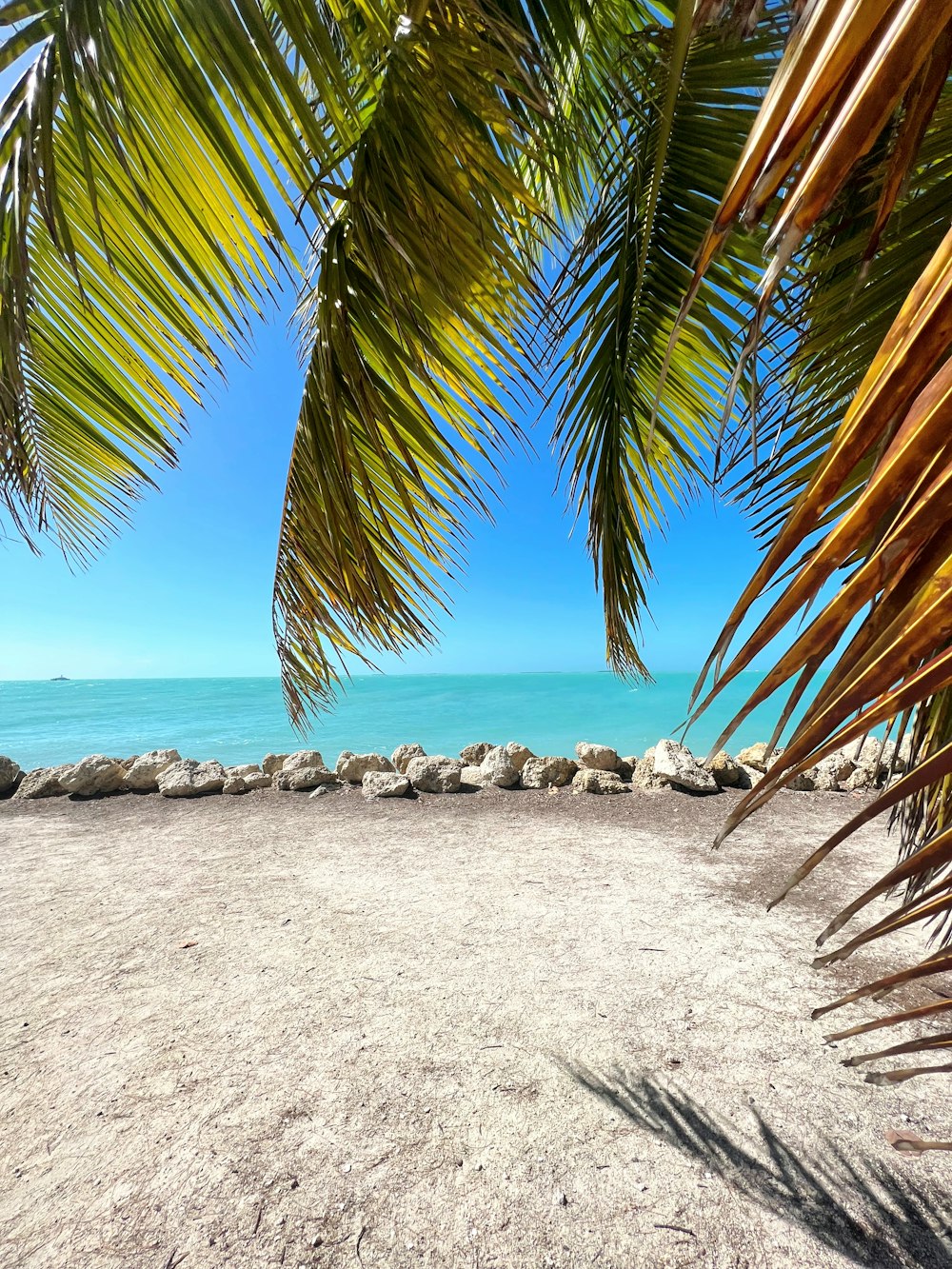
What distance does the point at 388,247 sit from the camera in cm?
111

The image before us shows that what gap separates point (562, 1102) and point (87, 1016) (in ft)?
4.65

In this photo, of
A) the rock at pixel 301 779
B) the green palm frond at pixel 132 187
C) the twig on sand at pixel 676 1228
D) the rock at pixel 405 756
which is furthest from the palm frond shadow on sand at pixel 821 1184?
the rock at pixel 405 756

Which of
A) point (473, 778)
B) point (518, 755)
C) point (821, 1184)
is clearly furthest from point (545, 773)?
point (821, 1184)

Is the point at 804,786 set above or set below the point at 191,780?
below

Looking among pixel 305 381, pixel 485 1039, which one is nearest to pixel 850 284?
pixel 305 381

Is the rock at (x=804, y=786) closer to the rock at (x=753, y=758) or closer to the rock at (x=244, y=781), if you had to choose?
the rock at (x=753, y=758)

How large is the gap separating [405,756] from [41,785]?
9.06ft

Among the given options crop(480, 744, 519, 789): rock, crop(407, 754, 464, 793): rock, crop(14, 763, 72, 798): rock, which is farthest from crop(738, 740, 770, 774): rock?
crop(14, 763, 72, 798): rock

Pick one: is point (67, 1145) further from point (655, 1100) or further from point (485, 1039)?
point (655, 1100)

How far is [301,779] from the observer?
13.9 feet

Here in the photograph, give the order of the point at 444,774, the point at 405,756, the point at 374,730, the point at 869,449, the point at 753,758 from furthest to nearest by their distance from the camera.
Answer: the point at 374,730 < the point at 405,756 < the point at 753,758 < the point at 444,774 < the point at 869,449

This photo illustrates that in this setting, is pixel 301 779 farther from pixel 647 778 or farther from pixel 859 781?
pixel 859 781

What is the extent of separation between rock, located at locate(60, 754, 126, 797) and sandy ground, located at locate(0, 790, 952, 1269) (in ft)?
5.87

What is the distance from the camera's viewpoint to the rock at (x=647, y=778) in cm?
407
